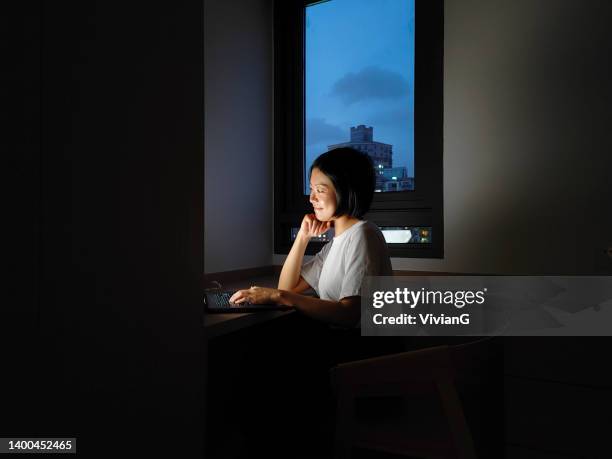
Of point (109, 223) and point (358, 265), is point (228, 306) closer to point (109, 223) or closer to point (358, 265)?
point (358, 265)

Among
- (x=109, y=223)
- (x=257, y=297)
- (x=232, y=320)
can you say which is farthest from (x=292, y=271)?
(x=109, y=223)

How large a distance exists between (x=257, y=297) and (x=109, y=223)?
735mm

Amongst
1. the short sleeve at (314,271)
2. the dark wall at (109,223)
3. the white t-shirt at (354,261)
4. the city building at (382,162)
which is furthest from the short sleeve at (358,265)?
the city building at (382,162)

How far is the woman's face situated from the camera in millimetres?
1650

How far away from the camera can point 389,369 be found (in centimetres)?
110

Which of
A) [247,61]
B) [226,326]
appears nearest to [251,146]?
[247,61]

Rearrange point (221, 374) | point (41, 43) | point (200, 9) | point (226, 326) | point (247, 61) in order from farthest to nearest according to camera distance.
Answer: point (247, 61) < point (221, 374) < point (226, 326) < point (200, 9) < point (41, 43)

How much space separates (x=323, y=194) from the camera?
1663mm

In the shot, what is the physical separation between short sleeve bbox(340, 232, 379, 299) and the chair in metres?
0.31

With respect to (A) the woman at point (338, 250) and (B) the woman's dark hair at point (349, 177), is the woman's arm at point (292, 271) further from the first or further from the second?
(B) the woman's dark hair at point (349, 177)

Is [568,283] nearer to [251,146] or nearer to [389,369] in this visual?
[389,369]

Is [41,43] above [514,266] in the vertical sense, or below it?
above

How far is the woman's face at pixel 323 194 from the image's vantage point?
165cm

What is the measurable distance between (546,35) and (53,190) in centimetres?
208
